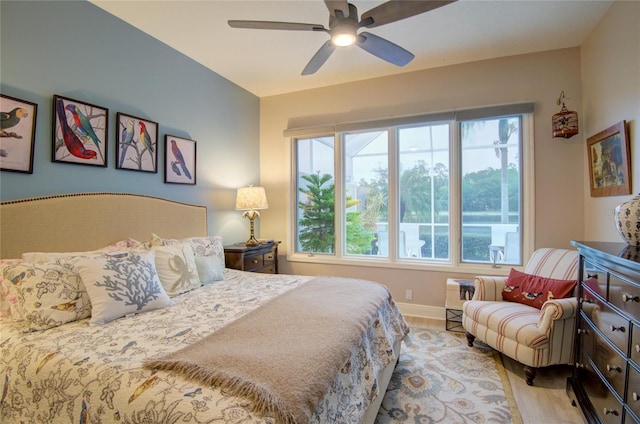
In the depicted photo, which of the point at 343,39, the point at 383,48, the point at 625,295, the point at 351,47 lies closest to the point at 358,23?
the point at 343,39

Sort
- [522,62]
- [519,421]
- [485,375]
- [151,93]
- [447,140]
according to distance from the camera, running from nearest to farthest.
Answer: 1. [519,421]
2. [485,375]
3. [151,93]
4. [522,62]
5. [447,140]

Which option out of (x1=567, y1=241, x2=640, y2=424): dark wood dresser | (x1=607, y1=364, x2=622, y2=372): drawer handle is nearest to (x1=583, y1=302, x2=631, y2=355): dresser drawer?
(x1=567, y1=241, x2=640, y2=424): dark wood dresser

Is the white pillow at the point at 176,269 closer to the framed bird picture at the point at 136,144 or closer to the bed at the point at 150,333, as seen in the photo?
the bed at the point at 150,333

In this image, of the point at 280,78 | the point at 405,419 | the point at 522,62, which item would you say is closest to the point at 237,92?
the point at 280,78

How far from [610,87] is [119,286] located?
3.76m

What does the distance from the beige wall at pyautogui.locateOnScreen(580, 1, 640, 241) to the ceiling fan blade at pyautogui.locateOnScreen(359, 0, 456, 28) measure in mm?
1602

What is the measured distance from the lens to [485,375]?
2.23 meters

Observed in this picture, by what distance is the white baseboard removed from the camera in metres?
3.35

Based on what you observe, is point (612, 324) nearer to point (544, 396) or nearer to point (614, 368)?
point (614, 368)

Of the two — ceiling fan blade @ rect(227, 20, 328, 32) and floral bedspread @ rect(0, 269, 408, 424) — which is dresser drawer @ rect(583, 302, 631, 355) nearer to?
floral bedspread @ rect(0, 269, 408, 424)

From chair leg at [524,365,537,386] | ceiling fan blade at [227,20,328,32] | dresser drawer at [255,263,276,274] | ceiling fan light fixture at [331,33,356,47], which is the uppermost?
ceiling fan blade at [227,20,328,32]

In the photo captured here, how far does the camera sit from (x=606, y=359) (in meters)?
1.52

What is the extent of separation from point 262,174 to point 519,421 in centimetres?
362

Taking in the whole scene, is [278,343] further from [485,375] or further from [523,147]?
[523,147]
